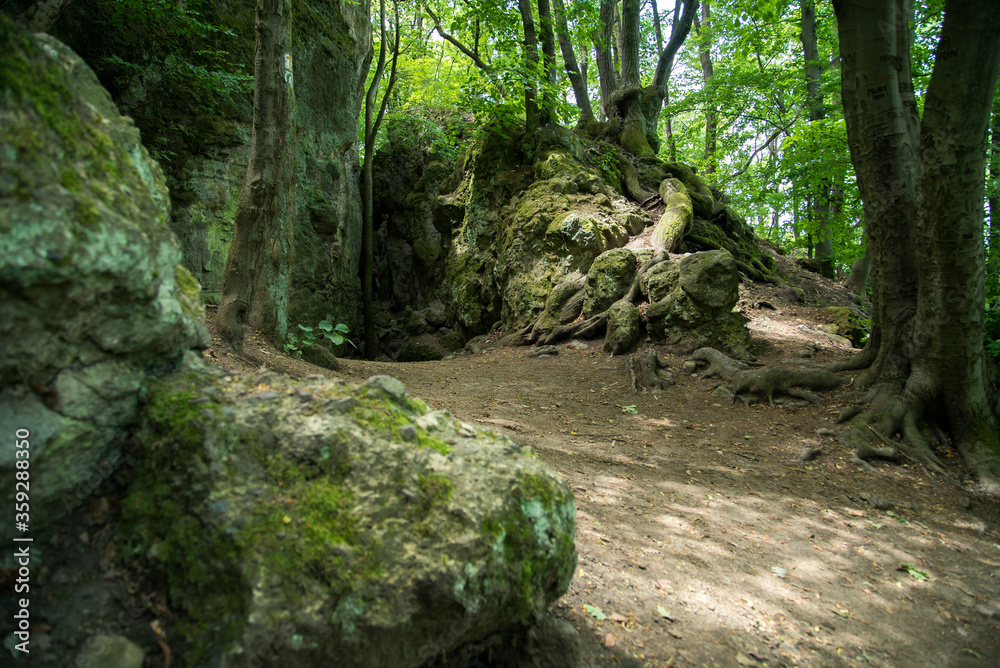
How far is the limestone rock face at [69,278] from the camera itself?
128 cm

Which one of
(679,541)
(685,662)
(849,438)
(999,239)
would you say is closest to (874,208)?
(849,438)

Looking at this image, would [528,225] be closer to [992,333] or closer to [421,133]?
[421,133]

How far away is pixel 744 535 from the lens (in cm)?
373

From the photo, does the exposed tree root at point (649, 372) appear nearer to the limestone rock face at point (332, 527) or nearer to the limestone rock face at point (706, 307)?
the limestone rock face at point (706, 307)

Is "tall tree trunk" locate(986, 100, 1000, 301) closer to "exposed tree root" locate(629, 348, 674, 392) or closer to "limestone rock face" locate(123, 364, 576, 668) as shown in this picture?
"exposed tree root" locate(629, 348, 674, 392)

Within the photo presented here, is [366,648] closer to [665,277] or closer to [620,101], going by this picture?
[665,277]

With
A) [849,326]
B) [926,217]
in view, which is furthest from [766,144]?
[926,217]

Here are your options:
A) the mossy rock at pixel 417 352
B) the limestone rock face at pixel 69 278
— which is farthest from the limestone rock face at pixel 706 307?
the limestone rock face at pixel 69 278

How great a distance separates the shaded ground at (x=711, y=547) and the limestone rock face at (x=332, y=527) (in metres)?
0.17

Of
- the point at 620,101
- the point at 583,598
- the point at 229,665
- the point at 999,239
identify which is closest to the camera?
A: the point at 229,665

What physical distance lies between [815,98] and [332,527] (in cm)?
1325

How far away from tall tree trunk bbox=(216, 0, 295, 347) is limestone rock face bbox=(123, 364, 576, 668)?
3.63 m

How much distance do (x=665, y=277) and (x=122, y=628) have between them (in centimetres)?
830

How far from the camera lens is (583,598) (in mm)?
2457
